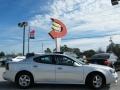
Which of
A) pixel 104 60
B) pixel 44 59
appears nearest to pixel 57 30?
pixel 104 60

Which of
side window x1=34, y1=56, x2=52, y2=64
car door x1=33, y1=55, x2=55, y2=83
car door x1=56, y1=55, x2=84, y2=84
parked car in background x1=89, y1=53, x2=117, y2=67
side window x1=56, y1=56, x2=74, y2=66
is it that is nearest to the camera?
car door x1=56, y1=55, x2=84, y2=84

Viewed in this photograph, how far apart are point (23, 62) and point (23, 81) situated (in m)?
0.81

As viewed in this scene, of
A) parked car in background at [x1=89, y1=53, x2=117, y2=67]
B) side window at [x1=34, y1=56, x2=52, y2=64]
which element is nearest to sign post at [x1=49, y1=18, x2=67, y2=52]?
parked car in background at [x1=89, y1=53, x2=117, y2=67]

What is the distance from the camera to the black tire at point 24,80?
44.4ft

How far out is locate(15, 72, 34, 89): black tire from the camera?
44.4ft

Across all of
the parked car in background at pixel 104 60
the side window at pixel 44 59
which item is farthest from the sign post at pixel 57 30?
the side window at pixel 44 59

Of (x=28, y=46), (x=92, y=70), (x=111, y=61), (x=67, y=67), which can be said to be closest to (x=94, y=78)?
(x=92, y=70)

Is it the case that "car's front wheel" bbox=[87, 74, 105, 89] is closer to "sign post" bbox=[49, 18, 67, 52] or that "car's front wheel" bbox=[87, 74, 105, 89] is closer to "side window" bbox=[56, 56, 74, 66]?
"side window" bbox=[56, 56, 74, 66]

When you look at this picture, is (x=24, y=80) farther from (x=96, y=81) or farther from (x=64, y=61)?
(x=96, y=81)

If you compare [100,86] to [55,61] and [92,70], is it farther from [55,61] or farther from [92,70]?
[55,61]

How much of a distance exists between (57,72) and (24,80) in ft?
4.64

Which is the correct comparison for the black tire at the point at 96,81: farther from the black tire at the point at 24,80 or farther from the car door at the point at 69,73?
the black tire at the point at 24,80

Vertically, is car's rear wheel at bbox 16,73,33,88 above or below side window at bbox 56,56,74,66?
below

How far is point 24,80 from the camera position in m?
13.5
